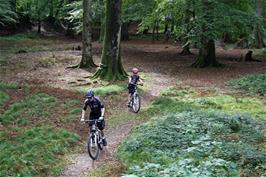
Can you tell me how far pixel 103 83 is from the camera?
73.5ft

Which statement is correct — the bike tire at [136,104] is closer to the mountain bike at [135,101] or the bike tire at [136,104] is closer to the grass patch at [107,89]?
the mountain bike at [135,101]

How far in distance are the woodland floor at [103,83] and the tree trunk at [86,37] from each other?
0.88 metres

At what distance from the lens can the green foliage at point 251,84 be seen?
2066 cm

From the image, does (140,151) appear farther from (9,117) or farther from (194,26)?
(194,26)

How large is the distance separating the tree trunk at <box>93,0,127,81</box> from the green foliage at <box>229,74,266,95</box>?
625 cm

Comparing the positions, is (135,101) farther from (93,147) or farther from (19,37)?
(19,37)

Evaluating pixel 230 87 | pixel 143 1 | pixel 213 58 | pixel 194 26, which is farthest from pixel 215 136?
pixel 143 1

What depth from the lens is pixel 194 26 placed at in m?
25.7

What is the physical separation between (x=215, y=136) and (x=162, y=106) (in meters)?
5.31

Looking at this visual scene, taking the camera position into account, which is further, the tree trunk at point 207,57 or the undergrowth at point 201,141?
the tree trunk at point 207,57

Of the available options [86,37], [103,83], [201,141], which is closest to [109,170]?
[201,141]

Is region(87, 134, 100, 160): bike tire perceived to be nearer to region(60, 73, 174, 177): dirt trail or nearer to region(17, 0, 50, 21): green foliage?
region(60, 73, 174, 177): dirt trail

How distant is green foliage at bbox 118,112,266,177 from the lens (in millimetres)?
9812

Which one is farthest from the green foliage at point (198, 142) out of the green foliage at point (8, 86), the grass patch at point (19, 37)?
the grass patch at point (19, 37)
